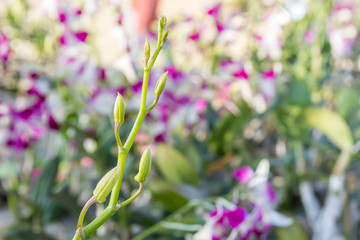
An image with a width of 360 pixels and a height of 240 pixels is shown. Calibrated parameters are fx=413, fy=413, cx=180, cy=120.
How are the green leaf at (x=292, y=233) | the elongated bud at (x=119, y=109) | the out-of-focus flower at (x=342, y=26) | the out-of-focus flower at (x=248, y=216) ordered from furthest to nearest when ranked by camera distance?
the out-of-focus flower at (x=342, y=26) < the green leaf at (x=292, y=233) < the out-of-focus flower at (x=248, y=216) < the elongated bud at (x=119, y=109)

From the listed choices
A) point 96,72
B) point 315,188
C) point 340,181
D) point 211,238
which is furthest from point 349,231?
point 96,72

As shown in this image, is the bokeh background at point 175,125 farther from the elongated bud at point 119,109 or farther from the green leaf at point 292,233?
the elongated bud at point 119,109

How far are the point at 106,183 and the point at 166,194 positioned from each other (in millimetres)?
407

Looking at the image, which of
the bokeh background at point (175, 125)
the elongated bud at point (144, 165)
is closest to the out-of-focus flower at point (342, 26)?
the bokeh background at point (175, 125)

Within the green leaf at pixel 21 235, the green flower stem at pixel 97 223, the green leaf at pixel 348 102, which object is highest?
the green flower stem at pixel 97 223

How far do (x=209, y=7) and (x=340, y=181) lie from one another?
42 centimetres

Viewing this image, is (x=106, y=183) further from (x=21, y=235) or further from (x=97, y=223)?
(x=21, y=235)

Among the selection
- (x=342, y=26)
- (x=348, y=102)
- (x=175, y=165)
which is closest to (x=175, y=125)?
(x=175, y=165)

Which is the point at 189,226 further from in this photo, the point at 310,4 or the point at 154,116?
the point at 310,4

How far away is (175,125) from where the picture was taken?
735 mm

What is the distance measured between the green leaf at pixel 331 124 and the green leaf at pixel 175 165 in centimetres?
22

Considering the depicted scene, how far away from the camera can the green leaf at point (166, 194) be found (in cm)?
59

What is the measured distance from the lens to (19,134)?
2.06ft

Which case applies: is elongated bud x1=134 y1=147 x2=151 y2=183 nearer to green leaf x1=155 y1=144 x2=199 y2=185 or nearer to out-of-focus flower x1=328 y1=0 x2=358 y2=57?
green leaf x1=155 y1=144 x2=199 y2=185
